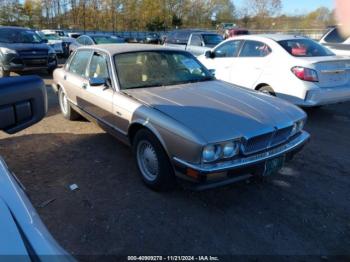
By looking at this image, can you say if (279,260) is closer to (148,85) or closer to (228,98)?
(228,98)

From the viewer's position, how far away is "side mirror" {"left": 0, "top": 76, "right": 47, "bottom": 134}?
1.69 meters

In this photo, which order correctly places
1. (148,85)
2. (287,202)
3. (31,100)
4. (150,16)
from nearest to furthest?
1. (31,100)
2. (287,202)
3. (148,85)
4. (150,16)

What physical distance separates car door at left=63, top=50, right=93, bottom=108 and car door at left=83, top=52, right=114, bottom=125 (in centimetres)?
19

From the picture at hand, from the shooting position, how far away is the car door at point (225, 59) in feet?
24.8

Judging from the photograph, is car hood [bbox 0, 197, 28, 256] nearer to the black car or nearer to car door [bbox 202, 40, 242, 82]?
car door [bbox 202, 40, 242, 82]

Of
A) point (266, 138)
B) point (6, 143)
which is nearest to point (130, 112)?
point (266, 138)

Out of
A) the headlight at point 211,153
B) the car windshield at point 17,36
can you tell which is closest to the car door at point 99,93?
the headlight at point 211,153

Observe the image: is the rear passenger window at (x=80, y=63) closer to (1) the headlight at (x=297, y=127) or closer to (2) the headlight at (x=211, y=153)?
(2) the headlight at (x=211, y=153)

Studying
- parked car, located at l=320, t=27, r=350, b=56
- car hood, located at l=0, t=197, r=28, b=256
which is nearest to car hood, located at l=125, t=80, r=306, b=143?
car hood, located at l=0, t=197, r=28, b=256

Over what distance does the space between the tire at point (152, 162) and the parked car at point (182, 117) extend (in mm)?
11

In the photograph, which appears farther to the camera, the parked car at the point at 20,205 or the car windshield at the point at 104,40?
the car windshield at the point at 104,40

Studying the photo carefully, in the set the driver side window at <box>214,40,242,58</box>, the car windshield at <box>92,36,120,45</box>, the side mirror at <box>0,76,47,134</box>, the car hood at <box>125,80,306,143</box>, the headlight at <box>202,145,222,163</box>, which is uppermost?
the side mirror at <box>0,76,47,134</box>

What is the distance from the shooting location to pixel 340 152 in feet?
16.5

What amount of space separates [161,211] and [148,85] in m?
1.73
